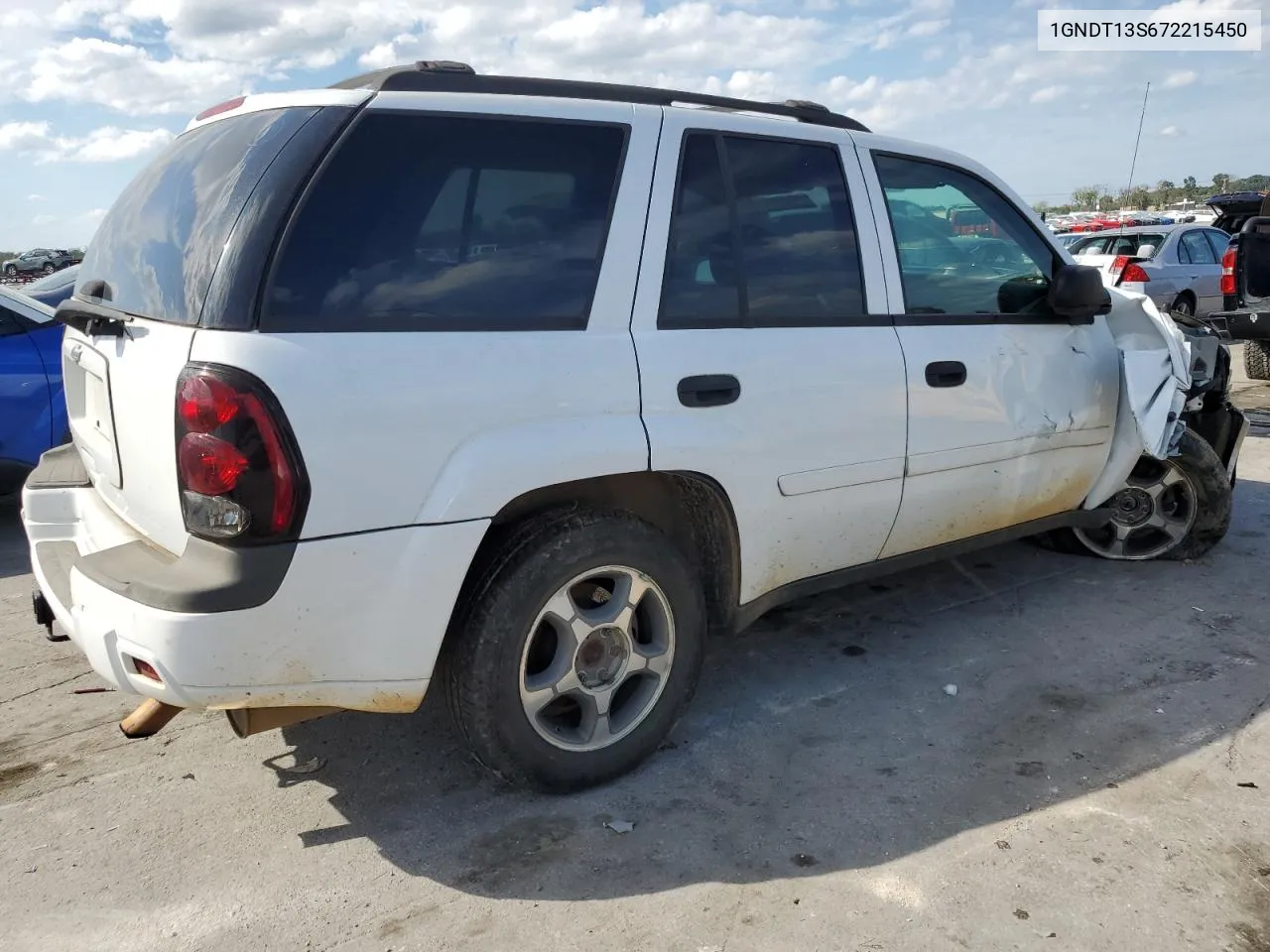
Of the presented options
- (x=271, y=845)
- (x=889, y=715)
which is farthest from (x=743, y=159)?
(x=271, y=845)

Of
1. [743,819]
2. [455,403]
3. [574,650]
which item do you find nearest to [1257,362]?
[743,819]

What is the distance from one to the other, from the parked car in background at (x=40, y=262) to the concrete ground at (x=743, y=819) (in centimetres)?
4151

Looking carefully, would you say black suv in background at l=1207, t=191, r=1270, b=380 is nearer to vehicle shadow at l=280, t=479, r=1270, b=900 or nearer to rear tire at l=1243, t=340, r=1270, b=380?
rear tire at l=1243, t=340, r=1270, b=380

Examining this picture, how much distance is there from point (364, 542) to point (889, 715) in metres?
1.95

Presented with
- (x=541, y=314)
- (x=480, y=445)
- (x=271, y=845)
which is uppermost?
(x=541, y=314)

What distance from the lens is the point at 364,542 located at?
240cm

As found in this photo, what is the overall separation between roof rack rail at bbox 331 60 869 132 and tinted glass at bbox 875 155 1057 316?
14.6 inches

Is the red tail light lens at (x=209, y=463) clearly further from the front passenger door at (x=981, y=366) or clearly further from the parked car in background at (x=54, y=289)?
the parked car in background at (x=54, y=289)

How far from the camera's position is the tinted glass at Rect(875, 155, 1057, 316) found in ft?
11.6

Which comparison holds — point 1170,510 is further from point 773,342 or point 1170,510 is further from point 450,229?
point 450,229

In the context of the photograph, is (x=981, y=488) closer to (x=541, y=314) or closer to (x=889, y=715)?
(x=889, y=715)

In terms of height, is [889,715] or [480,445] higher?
[480,445]

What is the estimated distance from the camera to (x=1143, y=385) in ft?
14.0

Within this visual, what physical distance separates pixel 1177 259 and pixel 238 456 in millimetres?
13927
